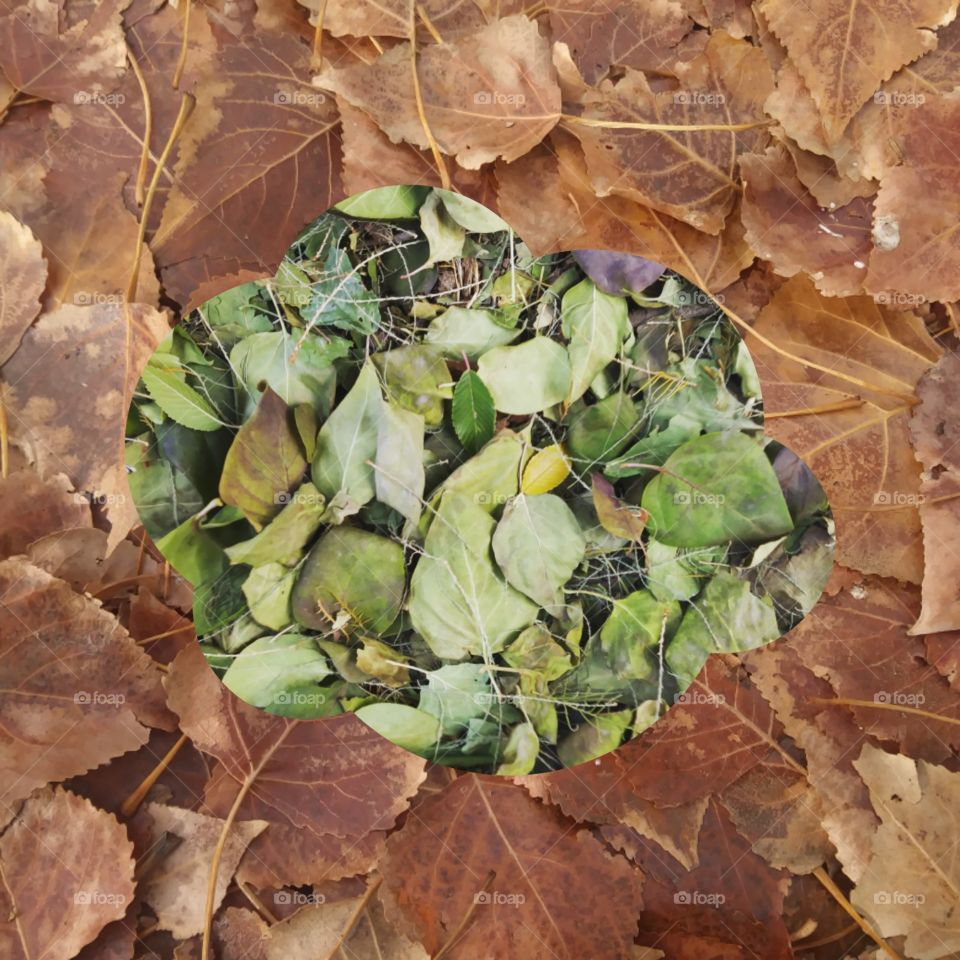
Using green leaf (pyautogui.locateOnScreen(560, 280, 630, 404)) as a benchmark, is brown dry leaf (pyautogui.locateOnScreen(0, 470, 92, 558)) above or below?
below

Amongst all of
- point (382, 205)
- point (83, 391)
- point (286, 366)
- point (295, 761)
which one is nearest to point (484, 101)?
point (382, 205)

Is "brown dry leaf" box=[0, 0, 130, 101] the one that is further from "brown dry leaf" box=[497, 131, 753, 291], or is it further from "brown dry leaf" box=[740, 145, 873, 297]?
"brown dry leaf" box=[740, 145, 873, 297]

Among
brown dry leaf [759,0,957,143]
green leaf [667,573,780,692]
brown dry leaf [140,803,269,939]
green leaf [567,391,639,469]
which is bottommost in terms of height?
brown dry leaf [140,803,269,939]

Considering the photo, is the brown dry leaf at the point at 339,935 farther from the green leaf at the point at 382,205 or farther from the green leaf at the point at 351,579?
the green leaf at the point at 382,205

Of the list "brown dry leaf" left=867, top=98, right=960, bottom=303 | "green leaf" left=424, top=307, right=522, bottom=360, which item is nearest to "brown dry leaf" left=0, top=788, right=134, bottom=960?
"green leaf" left=424, top=307, right=522, bottom=360

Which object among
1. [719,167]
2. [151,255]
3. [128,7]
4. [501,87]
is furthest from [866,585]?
[128,7]

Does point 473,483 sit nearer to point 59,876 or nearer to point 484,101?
point 484,101

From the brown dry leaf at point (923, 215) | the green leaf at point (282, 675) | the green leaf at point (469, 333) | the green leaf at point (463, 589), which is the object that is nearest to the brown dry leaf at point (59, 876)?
the green leaf at point (282, 675)
